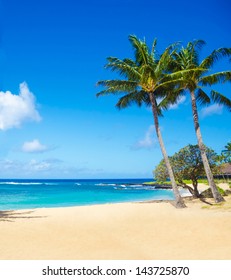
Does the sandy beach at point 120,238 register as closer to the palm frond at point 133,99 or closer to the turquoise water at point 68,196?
the palm frond at point 133,99

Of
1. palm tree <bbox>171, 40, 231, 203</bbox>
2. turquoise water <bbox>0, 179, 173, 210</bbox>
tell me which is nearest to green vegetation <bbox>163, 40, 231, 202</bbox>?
palm tree <bbox>171, 40, 231, 203</bbox>

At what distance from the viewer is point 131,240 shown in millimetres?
9219

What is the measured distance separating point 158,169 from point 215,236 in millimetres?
13679

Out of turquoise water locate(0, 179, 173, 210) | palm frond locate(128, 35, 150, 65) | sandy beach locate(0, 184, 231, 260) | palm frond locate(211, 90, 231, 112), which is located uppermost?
palm frond locate(128, 35, 150, 65)

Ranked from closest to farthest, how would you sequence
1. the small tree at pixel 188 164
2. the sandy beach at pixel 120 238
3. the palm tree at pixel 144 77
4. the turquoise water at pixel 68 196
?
the sandy beach at pixel 120 238 → the palm tree at pixel 144 77 → the small tree at pixel 188 164 → the turquoise water at pixel 68 196

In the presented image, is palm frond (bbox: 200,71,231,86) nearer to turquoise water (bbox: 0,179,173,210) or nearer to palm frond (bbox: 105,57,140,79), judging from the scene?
palm frond (bbox: 105,57,140,79)

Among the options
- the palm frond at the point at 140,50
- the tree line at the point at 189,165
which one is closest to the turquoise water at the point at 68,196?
the tree line at the point at 189,165

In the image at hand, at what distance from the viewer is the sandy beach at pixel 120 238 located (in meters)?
7.32

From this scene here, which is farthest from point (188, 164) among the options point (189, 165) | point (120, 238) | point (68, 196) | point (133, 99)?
point (68, 196)

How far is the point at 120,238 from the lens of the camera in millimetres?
9539

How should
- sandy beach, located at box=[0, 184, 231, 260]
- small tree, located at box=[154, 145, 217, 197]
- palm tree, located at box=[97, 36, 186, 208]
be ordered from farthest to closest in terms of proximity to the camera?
small tree, located at box=[154, 145, 217, 197] < palm tree, located at box=[97, 36, 186, 208] < sandy beach, located at box=[0, 184, 231, 260]

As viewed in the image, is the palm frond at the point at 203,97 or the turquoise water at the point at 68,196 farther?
the turquoise water at the point at 68,196

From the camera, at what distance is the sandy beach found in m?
7.32

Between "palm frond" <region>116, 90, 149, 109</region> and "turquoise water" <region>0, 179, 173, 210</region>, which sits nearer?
"palm frond" <region>116, 90, 149, 109</region>
